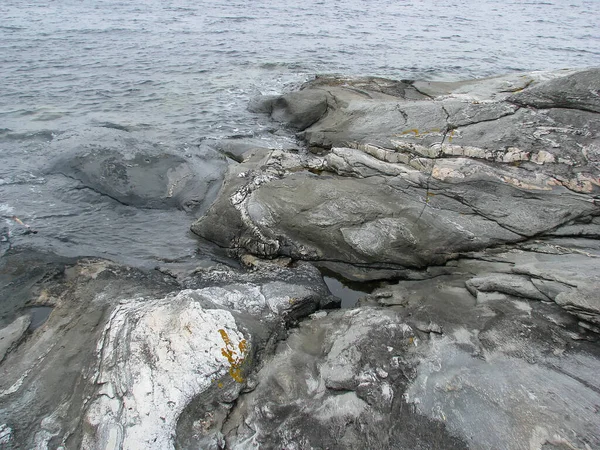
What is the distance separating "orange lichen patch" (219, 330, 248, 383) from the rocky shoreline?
3cm

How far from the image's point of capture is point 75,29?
2384 centimetres

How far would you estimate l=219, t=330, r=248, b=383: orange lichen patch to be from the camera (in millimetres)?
5094

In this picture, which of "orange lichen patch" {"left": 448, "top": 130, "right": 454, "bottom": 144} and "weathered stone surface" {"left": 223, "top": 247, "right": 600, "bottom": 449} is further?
"orange lichen patch" {"left": 448, "top": 130, "right": 454, "bottom": 144}

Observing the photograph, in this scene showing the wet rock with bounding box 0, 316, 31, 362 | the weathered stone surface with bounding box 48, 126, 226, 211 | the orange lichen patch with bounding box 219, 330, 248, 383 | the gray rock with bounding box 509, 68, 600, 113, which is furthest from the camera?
the weathered stone surface with bounding box 48, 126, 226, 211

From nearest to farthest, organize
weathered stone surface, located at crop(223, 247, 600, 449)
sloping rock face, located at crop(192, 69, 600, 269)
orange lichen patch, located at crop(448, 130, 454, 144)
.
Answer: weathered stone surface, located at crop(223, 247, 600, 449)
sloping rock face, located at crop(192, 69, 600, 269)
orange lichen patch, located at crop(448, 130, 454, 144)

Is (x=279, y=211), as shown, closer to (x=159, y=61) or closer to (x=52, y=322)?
(x=52, y=322)

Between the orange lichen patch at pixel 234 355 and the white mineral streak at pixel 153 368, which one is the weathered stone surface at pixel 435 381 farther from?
the white mineral streak at pixel 153 368

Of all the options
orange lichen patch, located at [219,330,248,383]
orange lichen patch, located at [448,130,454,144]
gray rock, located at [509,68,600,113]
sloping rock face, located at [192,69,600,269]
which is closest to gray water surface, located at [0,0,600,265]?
sloping rock face, located at [192,69,600,269]

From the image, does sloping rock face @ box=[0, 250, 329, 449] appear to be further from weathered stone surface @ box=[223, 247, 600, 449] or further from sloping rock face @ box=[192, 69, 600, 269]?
sloping rock face @ box=[192, 69, 600, 269]

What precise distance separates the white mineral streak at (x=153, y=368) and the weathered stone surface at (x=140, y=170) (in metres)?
4.39

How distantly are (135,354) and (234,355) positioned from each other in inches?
48.1

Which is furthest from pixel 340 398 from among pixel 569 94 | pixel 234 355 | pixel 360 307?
pixel 569 94

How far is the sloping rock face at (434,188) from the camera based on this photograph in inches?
284

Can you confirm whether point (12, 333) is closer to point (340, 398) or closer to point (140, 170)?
point (340, 398)
